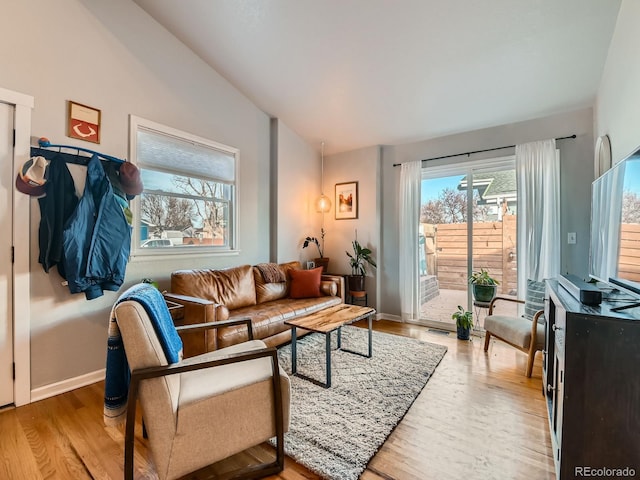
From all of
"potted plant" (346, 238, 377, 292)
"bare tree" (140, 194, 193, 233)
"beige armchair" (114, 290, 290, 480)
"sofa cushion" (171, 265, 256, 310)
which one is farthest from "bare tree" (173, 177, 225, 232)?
"beige armchair" (114, 290, 290, 480)

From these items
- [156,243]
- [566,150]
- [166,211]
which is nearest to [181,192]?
[166,211]

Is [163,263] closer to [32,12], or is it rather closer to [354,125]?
[32,12]

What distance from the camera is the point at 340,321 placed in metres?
2.51

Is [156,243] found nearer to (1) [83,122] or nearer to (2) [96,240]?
(2) [96,240]

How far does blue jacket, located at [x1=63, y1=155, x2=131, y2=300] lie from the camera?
217 cm

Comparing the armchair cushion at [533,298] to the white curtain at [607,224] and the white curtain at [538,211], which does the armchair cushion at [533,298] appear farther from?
the white curtain at [607,224]

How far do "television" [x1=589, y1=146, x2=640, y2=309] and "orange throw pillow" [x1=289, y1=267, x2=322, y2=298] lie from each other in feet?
8.57

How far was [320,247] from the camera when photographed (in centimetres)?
481

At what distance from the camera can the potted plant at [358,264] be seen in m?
4.20

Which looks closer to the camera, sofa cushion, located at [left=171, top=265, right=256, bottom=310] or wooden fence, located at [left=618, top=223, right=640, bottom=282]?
wooden fence, located at [left=618, top=223, right=640, bottom=282]

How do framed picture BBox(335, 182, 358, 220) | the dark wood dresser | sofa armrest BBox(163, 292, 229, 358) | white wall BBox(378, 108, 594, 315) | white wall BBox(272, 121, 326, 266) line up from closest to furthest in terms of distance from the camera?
the dark wood dresser, sofa armrest BBox(163, 292, 229, 358), white wall BBox(378, 108, 594, 315), white wall BBox(272, 121, 326, 266), framed picture BBox(335, 182, 358, 220)

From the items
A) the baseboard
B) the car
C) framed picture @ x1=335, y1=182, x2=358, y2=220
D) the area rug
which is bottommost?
the baseboard

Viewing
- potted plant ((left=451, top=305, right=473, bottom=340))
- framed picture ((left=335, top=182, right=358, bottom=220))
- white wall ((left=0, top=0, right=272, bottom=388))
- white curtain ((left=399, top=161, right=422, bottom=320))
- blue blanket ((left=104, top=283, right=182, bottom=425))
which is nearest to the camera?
blue blanket ((left=104, top=283, right=182, bottom=425))

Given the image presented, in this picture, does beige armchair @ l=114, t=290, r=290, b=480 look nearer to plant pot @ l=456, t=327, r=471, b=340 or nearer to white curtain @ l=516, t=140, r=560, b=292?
plant pot @ l=456, t=327, r=471, b=340
